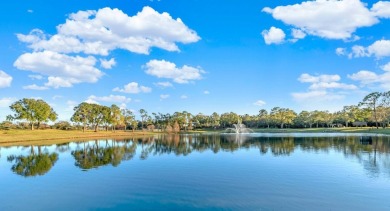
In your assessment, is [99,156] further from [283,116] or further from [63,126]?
[283,116]

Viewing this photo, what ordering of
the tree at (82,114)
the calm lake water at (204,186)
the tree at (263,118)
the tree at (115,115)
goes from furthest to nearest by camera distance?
1. the tree at (263,118)
2. the tree at (115,115)
3. the tree at (82,114)
4. the calm lake water at (204,186)

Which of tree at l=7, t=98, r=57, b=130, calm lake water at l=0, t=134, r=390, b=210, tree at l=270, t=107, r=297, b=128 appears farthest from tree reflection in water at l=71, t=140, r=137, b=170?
tree at l=270, t=107, r=297, b=128

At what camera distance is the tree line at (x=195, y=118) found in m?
102

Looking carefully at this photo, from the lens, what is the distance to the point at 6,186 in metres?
21.7

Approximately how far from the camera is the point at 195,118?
171000mm

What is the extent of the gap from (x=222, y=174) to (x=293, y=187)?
6.80 metres

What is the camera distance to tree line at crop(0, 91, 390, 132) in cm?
10169

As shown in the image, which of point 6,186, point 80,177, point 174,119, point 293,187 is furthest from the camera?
point 174,119

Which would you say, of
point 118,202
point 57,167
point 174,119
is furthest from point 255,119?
point 118,202

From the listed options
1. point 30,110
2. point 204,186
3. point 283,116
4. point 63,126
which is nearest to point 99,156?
point 204,186

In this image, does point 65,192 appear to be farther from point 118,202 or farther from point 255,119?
point 255,119

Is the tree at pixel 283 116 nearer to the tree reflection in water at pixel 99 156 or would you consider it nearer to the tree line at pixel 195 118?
the tree line at pixel 195 118

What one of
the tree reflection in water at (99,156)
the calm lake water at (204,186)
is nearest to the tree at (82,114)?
the tree reflection in water at (99,156)

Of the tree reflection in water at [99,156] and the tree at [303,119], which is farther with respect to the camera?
the tree at [303,119]
